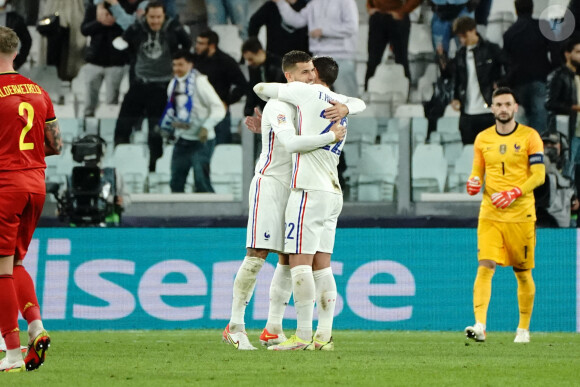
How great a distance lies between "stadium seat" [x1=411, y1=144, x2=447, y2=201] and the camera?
12977 millimetres

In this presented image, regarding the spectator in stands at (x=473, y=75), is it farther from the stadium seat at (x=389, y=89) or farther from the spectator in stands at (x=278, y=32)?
the spectator in stands at (x=278, y=32)

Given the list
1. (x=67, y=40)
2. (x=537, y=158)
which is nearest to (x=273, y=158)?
(x=537, y=158)

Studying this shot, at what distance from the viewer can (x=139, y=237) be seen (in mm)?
10859

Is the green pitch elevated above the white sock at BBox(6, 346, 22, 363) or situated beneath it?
situated beneath

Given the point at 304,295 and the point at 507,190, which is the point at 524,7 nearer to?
the point at 507,190

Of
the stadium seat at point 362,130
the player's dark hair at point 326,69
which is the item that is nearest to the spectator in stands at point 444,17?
the stadium seat at point 362,130

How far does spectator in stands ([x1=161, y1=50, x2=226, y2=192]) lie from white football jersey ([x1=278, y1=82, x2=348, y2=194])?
20.4ft

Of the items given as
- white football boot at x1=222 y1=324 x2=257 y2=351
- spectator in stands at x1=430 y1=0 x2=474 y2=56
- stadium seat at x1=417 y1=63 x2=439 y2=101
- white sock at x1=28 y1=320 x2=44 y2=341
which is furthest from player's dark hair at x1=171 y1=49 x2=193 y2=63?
white sock at x1=28 y1=320 x2=44 y2=341

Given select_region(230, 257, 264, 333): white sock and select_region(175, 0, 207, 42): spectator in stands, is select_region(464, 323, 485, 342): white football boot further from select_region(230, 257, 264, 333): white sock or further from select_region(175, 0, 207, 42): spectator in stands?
select_region(175, 0, 207, 42): spectator in stands

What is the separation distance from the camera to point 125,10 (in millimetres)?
13992

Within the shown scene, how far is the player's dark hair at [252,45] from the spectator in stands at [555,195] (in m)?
3.83

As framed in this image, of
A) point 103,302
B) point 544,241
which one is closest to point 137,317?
point 103,302

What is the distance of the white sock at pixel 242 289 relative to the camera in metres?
7.42

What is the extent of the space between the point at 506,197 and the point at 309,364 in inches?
129
